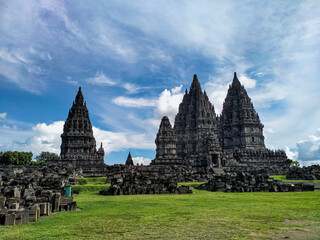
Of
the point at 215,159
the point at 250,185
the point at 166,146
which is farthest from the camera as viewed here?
the point at 166,146

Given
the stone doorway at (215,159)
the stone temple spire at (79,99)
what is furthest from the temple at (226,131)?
the stone temple spire at (79,99)

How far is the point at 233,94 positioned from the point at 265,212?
68030 millimetres

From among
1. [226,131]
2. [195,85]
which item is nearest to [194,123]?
[226,131]

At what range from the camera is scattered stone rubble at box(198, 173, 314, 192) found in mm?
20516

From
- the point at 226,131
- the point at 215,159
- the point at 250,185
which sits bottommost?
the point at 250,185

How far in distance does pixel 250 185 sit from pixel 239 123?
162 feet

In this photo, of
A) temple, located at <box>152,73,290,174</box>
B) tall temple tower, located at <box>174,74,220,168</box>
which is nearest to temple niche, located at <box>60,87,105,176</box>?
temple, located at <box>152,73,290,174</box>

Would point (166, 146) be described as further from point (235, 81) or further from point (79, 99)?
point (235, 81)

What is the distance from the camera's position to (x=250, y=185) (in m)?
22.4

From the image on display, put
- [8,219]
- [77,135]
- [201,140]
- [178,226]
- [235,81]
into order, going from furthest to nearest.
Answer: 1. [235,81]
2. [201,140]
3. [77,135]
4. [8,219]
5. [178,226]

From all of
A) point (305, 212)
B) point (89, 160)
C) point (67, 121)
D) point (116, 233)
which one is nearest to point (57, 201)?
point (116, 233)

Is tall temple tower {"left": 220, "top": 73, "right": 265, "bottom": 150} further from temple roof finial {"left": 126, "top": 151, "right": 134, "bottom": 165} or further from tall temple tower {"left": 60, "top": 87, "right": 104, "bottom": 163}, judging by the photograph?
tall temple tower {"left": 60, "top": 87, "right": 104, "bottom": 163}

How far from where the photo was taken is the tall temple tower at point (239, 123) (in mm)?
67331

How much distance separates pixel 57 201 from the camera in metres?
10.9
